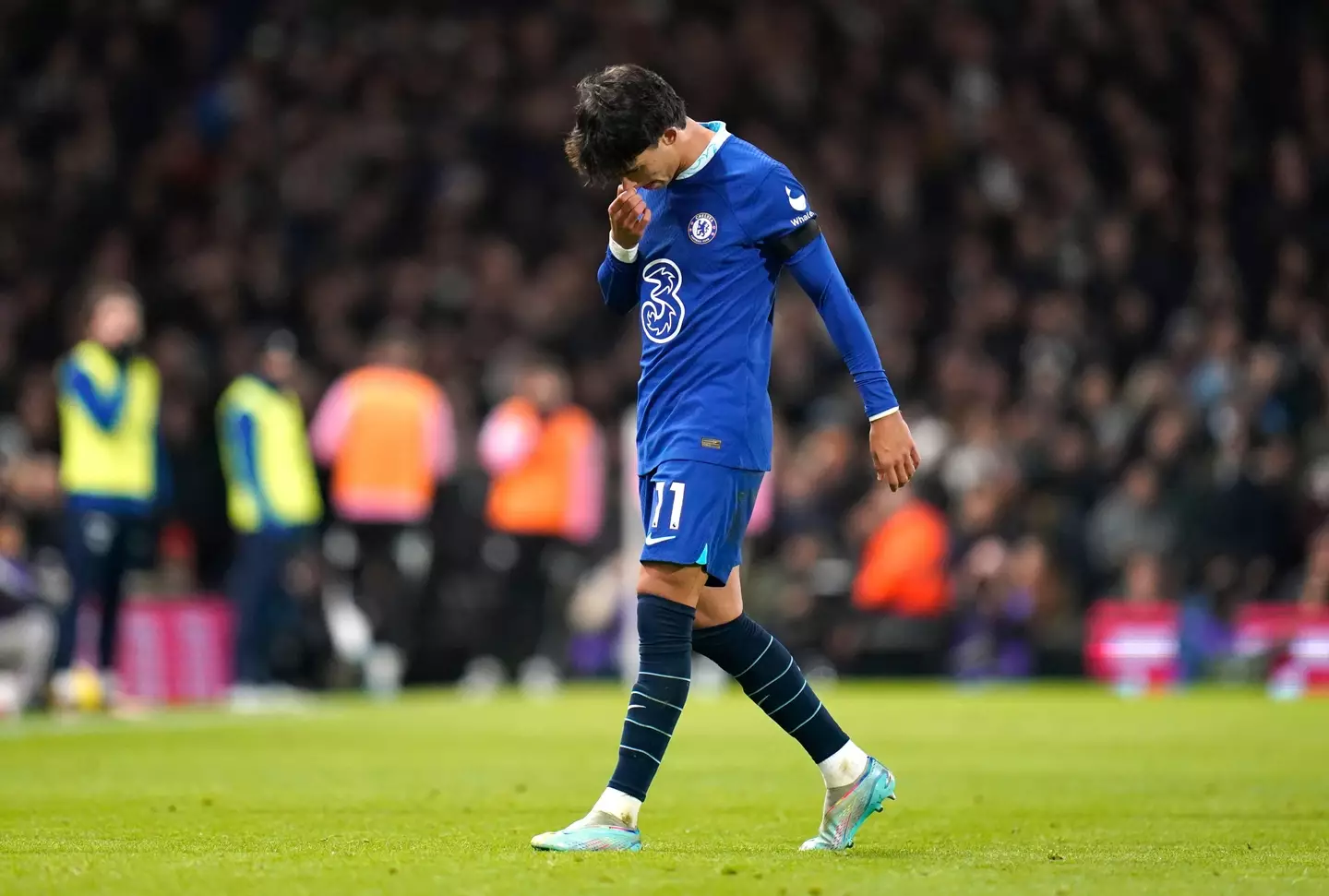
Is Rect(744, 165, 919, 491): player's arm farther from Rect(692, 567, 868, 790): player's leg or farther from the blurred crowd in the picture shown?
the blurred crowd

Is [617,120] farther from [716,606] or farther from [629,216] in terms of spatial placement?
[716,606]

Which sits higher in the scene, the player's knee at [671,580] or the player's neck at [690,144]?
the player's neck at [690,144]

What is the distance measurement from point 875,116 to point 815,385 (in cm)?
443

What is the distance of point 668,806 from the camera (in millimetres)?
6758

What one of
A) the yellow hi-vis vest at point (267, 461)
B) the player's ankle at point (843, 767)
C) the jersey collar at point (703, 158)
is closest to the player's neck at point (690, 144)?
the jersey collar at point (703, 158)

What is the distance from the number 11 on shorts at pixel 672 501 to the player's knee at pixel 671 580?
0.12 m

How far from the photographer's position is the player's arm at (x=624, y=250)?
17.3ft

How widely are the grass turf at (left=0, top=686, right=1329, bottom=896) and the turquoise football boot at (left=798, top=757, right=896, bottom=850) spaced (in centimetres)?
9

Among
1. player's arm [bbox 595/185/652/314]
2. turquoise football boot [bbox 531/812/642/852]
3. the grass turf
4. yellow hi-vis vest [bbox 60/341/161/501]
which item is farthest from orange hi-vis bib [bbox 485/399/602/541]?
turquoise football boot [bbox 531/812/642/852]

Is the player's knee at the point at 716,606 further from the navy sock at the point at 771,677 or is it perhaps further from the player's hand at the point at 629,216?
the player's hand at the point at 629,216

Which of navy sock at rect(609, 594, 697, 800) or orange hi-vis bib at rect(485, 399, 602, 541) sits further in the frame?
orange hi-vis bib at rect(485, 399, 602, 541)

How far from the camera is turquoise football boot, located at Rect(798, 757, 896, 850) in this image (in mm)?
5293

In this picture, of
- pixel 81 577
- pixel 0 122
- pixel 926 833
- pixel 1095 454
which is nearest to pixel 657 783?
pixel 926 833

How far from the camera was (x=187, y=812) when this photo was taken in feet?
20.8
